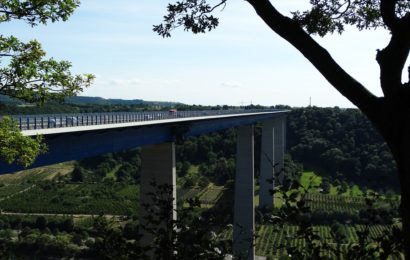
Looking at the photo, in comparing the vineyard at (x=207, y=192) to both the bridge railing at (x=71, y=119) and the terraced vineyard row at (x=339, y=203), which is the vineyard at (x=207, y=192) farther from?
the bridge railing at (x=71, y=119)

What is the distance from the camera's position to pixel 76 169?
113625 millimetres

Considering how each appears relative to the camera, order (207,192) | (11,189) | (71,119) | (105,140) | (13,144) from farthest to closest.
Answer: (11,189)
(207,192)
(105,140)
(71,119)
(13,144)

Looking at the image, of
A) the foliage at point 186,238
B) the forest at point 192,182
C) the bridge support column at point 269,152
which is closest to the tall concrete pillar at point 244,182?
the forest at point 192,182

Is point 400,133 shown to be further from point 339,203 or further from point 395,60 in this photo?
point 339,203

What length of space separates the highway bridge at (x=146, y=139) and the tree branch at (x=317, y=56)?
119cm

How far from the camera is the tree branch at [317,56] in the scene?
5.43 metres

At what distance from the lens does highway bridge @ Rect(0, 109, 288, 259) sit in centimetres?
1709

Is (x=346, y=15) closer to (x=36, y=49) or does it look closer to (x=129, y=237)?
(x=129, y=237)

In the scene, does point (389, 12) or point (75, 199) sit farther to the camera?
point (75, 199)

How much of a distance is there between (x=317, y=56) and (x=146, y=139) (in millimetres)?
21711

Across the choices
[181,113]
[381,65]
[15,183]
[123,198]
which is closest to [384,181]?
[381,65]

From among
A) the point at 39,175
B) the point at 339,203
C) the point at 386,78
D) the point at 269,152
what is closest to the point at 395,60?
the point at 386,78

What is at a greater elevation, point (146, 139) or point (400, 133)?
point (400, 133)

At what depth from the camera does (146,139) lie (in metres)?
26.8
